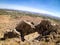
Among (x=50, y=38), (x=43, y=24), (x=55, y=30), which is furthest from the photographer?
(x=43, y=24)

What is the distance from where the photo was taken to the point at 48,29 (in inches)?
806

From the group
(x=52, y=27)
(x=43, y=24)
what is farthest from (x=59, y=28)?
(x=43, y=24)

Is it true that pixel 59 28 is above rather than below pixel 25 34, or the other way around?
above

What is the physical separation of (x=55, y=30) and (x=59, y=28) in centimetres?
106

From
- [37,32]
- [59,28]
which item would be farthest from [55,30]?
[37,32]

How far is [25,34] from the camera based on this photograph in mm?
22234

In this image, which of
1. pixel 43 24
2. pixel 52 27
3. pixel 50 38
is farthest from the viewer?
pixel 43 24

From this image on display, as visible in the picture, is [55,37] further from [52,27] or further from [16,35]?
[16,35]

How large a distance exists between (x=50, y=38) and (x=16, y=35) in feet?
17.1

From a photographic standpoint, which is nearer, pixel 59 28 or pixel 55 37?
pixel 55 37

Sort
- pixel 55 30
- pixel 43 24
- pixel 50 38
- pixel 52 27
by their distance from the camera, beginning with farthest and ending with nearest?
pixel 43 24 < pixel 52 27 < pixel 55 30 < pixel 50 38

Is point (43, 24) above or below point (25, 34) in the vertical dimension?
above

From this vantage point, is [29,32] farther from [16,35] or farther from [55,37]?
[55,37]

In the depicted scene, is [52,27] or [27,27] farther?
[27,27]
